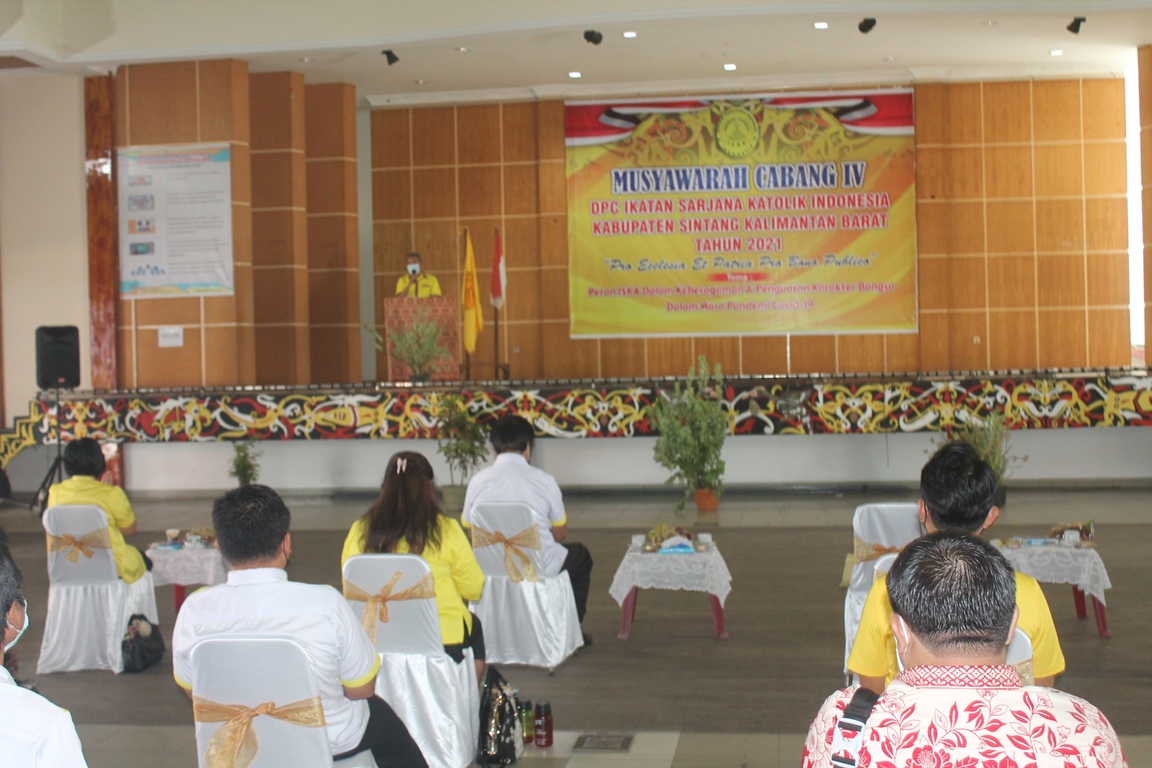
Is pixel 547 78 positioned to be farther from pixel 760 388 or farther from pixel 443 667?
pixel 443 667

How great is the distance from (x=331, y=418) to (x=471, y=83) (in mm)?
4377

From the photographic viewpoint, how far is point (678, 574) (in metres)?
5.16

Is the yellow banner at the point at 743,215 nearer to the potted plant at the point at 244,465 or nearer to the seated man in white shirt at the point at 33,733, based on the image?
the potted plant at the point at 244,465

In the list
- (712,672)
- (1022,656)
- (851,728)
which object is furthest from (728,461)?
(851,728)

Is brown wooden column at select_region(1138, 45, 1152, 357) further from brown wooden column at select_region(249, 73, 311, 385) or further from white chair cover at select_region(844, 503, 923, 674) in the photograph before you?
brown wooden column at select_region(249, 73, 311, 385)

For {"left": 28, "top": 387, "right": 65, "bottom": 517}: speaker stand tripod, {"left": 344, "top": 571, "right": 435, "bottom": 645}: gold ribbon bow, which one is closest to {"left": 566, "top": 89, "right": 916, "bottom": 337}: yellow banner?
{"left": 28, "top": 387, "right": 65, "bottom": 517}: speaker stand tripod

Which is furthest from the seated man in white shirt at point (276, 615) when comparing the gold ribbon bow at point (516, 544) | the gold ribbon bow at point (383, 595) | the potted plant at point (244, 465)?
the potted plant at point (244, 465)

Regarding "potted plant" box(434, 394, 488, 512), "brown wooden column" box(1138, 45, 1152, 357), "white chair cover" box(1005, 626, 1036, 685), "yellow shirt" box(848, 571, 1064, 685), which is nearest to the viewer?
"white chair cover" box(1005, 626, 1036, 685)

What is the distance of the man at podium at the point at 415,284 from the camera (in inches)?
445

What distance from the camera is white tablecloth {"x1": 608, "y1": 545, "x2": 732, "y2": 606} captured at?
16.9ft

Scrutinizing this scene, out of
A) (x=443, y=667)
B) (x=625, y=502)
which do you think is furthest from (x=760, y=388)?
(x=443, y=667)

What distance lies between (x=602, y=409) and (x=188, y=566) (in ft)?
16.4

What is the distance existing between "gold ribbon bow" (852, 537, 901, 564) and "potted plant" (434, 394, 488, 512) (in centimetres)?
547

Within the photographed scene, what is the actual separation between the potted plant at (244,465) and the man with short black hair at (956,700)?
9.37 m
